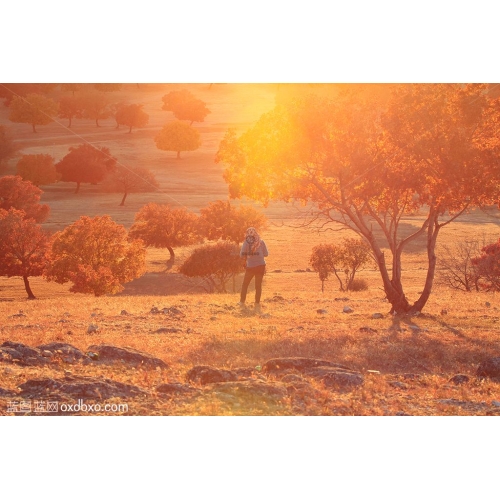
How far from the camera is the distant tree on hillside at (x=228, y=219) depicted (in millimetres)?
17203

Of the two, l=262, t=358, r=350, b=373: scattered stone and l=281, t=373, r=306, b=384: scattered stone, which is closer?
l=281, t=373, r=306, b=384: scattered stone

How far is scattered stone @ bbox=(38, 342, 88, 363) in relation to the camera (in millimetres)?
12508

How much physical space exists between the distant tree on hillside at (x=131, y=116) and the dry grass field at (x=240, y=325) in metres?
0.16

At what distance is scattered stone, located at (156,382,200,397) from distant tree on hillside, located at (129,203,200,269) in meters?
4.29

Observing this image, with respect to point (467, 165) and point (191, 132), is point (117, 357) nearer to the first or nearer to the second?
point (191, 132)

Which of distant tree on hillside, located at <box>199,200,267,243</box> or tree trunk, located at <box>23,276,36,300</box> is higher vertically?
distant tree on hillside, located at <box>199,200,267,243</box>

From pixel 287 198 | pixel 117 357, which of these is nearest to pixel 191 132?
pixel 287 198

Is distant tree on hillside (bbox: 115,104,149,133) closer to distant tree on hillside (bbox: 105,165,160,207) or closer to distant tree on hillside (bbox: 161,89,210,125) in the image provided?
distant tree on hillside (bbox: 161,89,210,125)

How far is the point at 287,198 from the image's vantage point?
1620 cm

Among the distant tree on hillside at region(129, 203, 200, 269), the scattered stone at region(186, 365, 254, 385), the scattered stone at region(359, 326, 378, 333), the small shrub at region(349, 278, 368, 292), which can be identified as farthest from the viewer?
the small shrub at region(349, 278, 368, 292)

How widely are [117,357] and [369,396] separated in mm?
4216

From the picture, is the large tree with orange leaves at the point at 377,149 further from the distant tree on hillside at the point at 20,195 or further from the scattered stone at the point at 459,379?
the scattered stone at the point at 459,379

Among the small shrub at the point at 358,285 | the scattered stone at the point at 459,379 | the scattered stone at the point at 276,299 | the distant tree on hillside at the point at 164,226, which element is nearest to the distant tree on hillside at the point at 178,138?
the distant tree on hillside at the point at 164,226

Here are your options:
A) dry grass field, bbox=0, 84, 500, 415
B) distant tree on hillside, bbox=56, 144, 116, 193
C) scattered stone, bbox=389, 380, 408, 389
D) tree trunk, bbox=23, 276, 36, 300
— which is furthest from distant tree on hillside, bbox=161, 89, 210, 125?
scattered stone, bbox=389, 380, 408, 389
